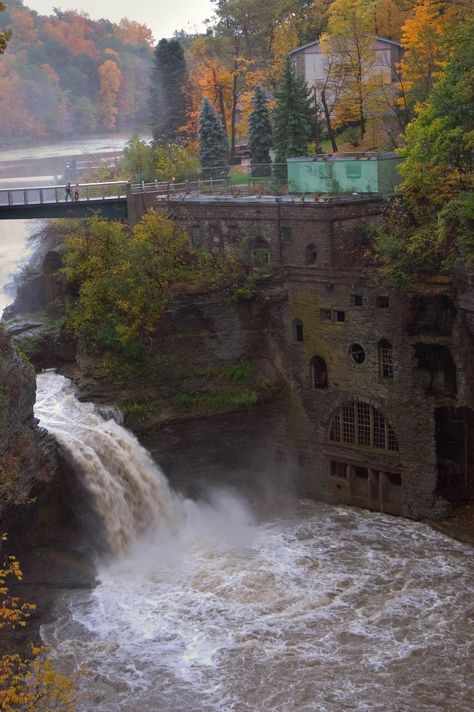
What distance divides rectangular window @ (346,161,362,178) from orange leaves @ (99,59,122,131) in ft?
182

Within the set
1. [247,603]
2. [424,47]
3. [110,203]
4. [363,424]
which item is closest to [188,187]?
[110,203]

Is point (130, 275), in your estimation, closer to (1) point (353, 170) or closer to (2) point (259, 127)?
(1) point (353, 170)

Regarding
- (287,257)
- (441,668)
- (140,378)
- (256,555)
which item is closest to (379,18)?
(287,257)

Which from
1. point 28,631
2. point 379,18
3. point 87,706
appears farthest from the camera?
point 379,18

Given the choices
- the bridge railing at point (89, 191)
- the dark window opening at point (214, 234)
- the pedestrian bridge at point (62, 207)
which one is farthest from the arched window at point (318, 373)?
the bridge railing at point (89, 191)

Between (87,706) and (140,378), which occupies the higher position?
(140,378)

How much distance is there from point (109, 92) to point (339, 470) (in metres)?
64.1

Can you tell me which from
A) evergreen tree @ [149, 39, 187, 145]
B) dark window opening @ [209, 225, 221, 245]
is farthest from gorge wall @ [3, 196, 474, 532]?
evergreen tree @ [149, 39, 187, 145]

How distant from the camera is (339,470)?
160 ft

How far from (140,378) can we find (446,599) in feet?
52.9

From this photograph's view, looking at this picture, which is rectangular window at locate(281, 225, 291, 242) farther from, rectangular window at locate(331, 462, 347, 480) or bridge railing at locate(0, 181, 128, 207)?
bridge railing at locate(0, 181, 128, 207)

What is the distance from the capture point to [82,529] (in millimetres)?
41188

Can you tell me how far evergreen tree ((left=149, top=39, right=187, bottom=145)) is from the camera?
73188 mm

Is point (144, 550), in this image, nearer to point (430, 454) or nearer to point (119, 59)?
point (430, 454)
